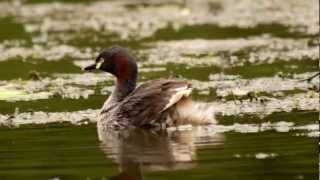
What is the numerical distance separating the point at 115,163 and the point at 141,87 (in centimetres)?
283

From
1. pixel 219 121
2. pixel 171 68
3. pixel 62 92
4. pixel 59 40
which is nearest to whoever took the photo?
pixel 219 121

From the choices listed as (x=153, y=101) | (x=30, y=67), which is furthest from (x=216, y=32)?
(x=153, y=101)

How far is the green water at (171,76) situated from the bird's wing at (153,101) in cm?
27

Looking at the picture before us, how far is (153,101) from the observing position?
40.4 ft

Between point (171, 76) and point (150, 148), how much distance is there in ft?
16.8

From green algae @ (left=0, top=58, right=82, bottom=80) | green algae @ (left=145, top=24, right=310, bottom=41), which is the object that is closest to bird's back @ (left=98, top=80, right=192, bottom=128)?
green algae @ (left=0, top=58, right=82, bottom=80)

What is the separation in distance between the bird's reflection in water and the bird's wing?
0.17 meters

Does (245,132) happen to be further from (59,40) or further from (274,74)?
(59,40)

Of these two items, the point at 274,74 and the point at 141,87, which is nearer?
the point at 141,87

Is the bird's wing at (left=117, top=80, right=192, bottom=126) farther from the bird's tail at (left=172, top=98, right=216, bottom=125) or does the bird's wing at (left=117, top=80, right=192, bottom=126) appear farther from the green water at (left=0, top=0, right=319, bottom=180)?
the green water at (left=0, top=0, right=319, bottom=180)

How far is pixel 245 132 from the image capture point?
11250 mm

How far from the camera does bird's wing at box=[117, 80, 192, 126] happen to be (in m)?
12.2

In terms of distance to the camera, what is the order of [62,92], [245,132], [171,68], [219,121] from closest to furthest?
[245,132], [219,121], [62,92], [171,68]

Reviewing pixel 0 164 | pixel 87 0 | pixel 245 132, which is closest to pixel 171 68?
pixel 245 132
